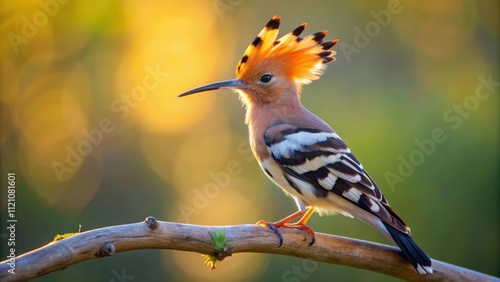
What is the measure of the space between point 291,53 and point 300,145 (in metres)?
0.40

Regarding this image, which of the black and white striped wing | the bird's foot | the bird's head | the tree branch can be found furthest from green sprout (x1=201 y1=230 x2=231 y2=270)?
the bird's head

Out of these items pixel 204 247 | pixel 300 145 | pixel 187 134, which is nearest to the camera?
pixel 204 247

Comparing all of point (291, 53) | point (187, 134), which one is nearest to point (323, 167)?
point (291, 53)

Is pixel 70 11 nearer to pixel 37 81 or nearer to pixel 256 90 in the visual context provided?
pixel 37 81

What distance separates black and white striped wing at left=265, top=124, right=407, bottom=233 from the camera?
6.44ft

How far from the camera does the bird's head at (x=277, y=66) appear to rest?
2.36 m

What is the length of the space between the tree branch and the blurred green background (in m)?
0.98

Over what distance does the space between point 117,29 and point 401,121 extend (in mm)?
1398

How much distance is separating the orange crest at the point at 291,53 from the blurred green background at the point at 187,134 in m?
0.63

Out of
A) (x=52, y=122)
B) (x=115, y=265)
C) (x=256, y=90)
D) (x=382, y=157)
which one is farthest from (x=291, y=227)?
(x=52, y=122)

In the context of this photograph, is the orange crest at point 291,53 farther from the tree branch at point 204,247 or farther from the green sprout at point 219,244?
the green sprout at point 219,244

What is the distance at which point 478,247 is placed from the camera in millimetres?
2984

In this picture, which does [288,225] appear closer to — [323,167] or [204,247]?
[323,167]

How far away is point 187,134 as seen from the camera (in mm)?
3227
